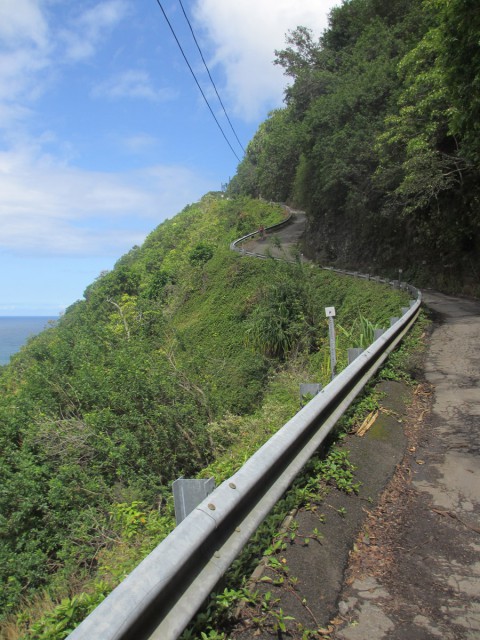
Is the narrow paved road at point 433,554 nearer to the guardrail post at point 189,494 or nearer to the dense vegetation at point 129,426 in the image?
the guardrail post at point 189,494

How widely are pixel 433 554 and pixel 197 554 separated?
170 cm

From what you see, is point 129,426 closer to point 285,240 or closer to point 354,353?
point 354,353

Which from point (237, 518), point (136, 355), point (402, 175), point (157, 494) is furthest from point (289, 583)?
point (402, 175)

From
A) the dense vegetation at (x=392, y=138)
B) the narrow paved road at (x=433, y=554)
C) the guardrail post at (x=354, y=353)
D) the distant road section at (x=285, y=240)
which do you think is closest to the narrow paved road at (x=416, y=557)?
the narrow paved road at (x=433, y=554)

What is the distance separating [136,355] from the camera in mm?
14266

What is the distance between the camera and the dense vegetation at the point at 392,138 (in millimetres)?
12883

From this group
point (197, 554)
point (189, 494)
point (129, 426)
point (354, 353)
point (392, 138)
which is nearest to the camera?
point (197, 554)

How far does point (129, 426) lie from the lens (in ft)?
36.3

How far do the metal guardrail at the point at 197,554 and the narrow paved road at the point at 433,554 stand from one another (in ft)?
2.21

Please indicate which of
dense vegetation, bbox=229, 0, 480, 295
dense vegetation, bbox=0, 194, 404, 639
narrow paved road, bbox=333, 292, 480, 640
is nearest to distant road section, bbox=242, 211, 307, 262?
dense vegetation, bbox=229, 0, 480, 295

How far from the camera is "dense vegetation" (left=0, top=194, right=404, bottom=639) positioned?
21.3 ft

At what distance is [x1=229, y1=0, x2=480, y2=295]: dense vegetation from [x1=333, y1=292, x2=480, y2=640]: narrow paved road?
24.3 ft

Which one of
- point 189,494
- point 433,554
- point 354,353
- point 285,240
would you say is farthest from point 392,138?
point 285,240

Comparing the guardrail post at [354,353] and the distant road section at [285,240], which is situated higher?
the distant road section at [285,240]
